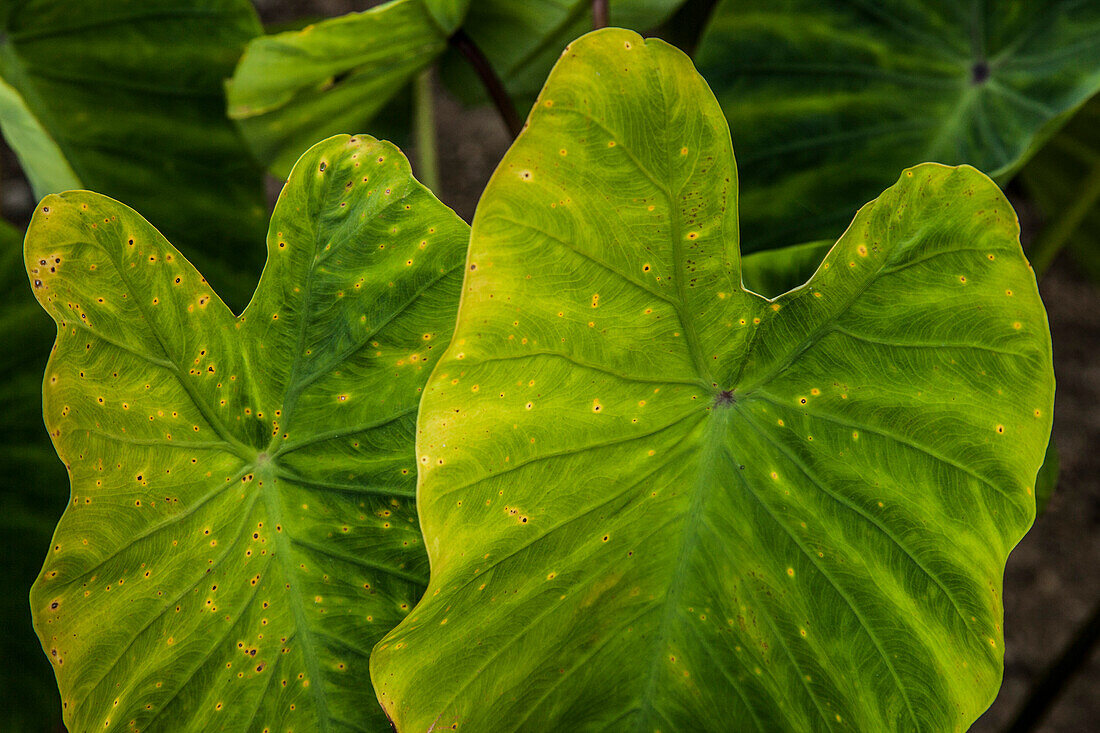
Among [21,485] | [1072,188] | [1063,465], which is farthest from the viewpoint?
[1063,465]

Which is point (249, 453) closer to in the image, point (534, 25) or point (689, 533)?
point (689, 533)

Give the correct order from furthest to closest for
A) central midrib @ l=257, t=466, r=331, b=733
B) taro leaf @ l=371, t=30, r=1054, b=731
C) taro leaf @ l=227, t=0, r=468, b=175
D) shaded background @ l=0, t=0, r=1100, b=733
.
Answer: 1. shaded background @ l=0, t=0, r=1100, b=733
2. taro leaf @ l=227, t=0, r=468, b=175
3. central midrib @ l=257, t=466, r=331, b=733
4. taro leaf @ l=371, t=30, r=1054, b=731

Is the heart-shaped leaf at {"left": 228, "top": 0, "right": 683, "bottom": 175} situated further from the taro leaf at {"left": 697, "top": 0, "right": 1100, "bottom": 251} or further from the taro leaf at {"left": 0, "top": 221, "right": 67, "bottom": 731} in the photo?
the taro leaf at {"left": 0, "top": 221, "right": 67, "bottom": 731}

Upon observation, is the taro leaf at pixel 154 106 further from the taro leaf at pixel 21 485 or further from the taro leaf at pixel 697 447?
the taro leaf at pixel 697 447

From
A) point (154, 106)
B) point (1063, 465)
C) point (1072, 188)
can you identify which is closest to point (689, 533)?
point (154, 106)

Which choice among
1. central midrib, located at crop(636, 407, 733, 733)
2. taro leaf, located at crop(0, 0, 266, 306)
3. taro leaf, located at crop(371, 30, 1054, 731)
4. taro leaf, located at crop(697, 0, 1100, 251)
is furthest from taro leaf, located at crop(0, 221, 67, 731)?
taro leaf, located at crop(697, 0, 1100, 251)

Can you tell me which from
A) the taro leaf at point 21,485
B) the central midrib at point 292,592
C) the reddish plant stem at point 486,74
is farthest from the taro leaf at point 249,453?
the reddish plant stem at point 486,74
